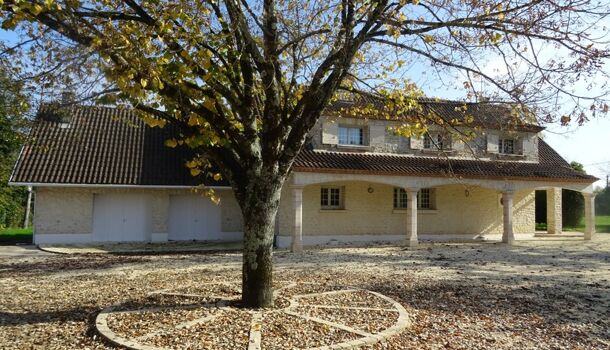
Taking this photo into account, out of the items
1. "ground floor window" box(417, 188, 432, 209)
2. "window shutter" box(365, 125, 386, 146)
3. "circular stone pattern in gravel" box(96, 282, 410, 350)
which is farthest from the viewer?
"ground floor window" box(417, 188, 432, 209)

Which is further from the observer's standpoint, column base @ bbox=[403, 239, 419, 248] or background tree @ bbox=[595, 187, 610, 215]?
background tree @ bbox=[595, 187, 610, 215]

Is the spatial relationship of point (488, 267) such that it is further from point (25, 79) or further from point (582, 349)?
point (25, 79)

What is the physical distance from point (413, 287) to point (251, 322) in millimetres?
4178

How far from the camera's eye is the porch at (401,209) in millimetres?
17672

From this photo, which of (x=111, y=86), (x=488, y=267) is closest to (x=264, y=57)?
(x=111, y=86)

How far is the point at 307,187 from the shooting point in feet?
61.0

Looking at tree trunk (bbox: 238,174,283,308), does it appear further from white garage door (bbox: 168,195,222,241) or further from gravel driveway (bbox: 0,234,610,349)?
white garage door (bbox: 168,195,222,241)

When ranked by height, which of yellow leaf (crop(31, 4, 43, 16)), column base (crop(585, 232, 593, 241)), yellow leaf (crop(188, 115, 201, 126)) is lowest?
column base (crop(585, 232, 593, 241))

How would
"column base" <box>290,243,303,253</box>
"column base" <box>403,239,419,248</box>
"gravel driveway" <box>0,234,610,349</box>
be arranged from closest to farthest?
"gravel driveway" <box>0,234,610,349</box> < "column base" <box>290,243,303,253</box> < "column base" <box>403,239,419,248</box>

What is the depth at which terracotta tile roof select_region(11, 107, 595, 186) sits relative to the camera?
17469 mm

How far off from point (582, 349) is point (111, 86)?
6631 mm

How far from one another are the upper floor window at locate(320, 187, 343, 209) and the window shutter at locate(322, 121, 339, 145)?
1848 millimetres

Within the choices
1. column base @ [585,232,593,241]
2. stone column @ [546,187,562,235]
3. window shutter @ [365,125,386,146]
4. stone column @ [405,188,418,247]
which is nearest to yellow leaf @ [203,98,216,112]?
stone column @ [405,188,418,247]

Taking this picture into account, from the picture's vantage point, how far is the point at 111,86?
6543 millimetres
